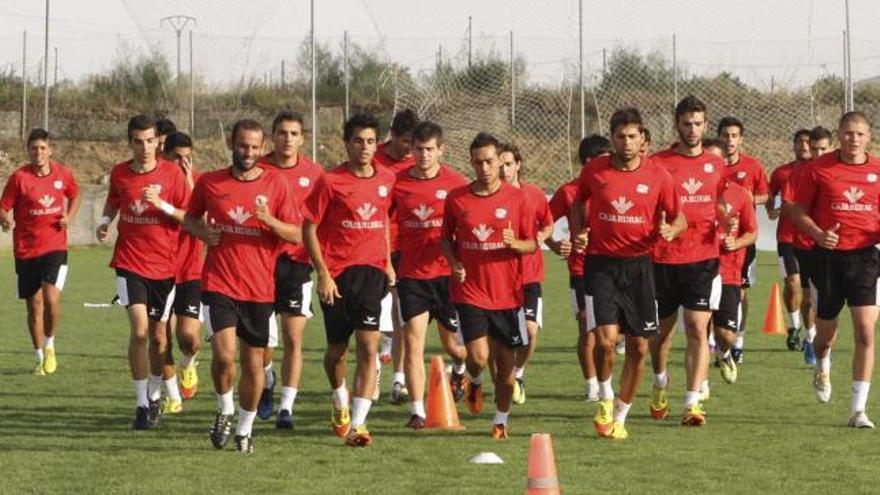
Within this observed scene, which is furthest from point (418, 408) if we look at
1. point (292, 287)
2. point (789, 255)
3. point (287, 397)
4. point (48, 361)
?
point (789, 255)

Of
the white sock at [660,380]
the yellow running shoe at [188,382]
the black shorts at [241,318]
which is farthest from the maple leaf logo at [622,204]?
the yellow running shoe at [188,382]

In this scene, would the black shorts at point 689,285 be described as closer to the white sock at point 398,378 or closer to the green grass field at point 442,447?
the green grass field at point 442,447

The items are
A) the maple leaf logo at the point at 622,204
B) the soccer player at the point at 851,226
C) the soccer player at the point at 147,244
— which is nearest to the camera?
the maple leaf logo at the point at 622,204

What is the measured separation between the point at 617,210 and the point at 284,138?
230cm

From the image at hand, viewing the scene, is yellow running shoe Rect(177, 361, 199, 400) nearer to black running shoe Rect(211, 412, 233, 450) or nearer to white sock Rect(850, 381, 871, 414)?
black running shoe Rect(211, 412, 233, 450)

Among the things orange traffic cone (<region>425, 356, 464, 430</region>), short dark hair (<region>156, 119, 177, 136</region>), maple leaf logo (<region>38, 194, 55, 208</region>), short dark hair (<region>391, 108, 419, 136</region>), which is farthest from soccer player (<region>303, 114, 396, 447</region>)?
maple leaf logo (<region>38, 194, 55, 208</region>)

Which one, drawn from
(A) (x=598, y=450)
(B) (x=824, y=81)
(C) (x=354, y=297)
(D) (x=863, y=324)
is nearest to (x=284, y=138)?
(C) (x=354, y=297)

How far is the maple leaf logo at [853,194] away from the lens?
38.3ft

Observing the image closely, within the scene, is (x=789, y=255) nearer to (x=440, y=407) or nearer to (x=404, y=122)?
(x=404, y=122)

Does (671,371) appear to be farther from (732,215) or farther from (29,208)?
(29,208)

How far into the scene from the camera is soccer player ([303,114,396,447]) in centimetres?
1080

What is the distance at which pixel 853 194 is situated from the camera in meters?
11.7

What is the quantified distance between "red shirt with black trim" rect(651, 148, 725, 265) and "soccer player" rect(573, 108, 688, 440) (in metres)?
0.84

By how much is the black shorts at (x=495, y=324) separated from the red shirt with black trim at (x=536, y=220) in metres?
0.45
